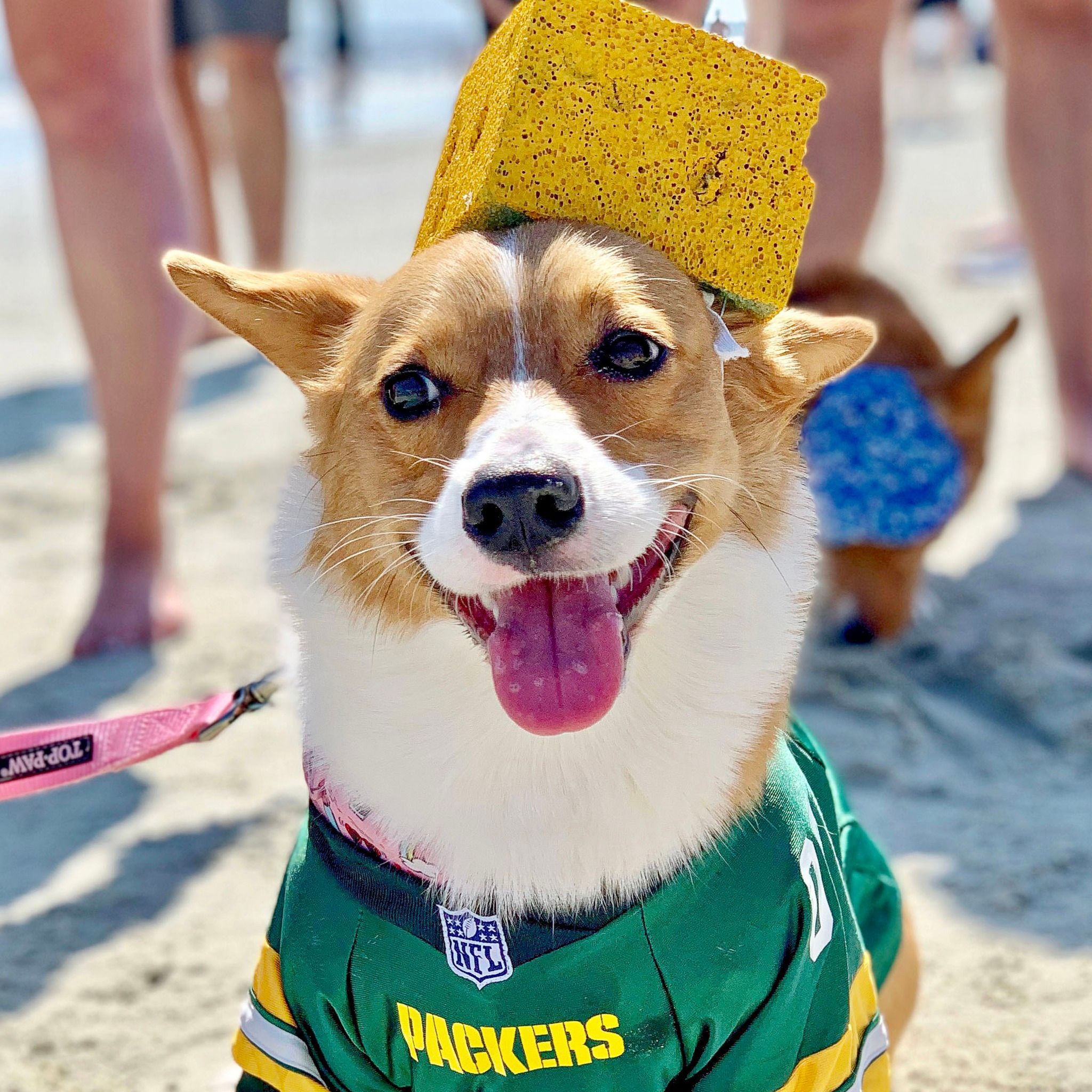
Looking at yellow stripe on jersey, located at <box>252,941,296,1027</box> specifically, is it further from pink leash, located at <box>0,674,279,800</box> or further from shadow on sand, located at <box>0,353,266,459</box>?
shadow on sand, located at <box>0,353,266,459</box>

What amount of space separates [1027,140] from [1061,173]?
0.53 feet

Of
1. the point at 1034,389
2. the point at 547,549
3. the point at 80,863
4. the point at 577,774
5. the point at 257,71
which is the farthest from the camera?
the point at 257,71

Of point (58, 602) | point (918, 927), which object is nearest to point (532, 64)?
point (918, 927)

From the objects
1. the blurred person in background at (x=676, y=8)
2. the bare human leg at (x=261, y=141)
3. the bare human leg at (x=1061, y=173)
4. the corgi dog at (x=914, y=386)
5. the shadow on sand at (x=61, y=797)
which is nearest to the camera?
the shadow on sand at (x=61, y=797)

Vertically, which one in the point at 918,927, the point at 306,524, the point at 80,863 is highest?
the point at 306,524

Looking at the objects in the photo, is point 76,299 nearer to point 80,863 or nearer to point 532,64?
point 80,863

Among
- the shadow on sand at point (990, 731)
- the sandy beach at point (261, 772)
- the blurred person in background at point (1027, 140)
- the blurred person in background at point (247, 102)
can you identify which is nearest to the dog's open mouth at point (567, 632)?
the sandy beach at point (261, 772)

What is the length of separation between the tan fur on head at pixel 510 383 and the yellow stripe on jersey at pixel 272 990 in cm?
45

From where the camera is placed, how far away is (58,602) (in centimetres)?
400

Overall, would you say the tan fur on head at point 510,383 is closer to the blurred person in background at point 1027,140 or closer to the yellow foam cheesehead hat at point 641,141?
the yellow foam cheesehead hat at point 641,141

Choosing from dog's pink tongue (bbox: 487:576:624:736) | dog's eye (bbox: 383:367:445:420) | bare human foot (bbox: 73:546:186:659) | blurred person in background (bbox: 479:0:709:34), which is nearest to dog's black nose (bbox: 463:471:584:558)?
dog's pink tongue (bbox: 487:576:624:736)

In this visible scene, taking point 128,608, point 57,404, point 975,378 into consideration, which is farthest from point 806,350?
point 57,404

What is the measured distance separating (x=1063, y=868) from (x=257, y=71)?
5.00 meters

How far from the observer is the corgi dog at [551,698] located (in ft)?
5.39
